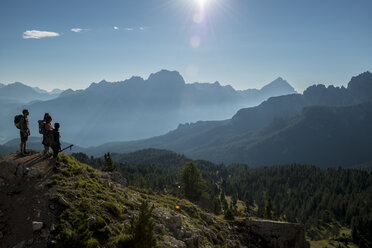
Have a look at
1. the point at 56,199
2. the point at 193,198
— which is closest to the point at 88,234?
the point at 56,199

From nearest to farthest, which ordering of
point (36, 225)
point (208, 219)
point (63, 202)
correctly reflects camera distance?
point (36, 225), point (63, 202), point (208, 219)

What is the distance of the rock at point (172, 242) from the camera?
2057cm

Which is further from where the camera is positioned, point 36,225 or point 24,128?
point 24,128

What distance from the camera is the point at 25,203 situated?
1630 centimetres

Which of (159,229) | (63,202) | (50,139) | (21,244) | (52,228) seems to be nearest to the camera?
(21,244)

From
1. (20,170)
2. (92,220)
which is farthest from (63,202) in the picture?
(20,170)

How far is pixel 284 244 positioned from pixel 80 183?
30.8 m

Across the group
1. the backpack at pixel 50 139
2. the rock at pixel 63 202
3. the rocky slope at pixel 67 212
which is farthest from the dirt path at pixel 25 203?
the backpack at pixel 50 139

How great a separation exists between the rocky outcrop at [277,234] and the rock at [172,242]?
16480 mm

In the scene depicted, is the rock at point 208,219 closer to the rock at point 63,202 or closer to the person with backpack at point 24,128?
the rock at point 63,202

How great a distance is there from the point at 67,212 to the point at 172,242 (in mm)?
10302

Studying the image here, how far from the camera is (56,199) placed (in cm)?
1742

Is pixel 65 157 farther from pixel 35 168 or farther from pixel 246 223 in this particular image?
pixel 246 223

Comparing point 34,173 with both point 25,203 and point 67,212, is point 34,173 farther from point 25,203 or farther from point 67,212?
point 67,212
